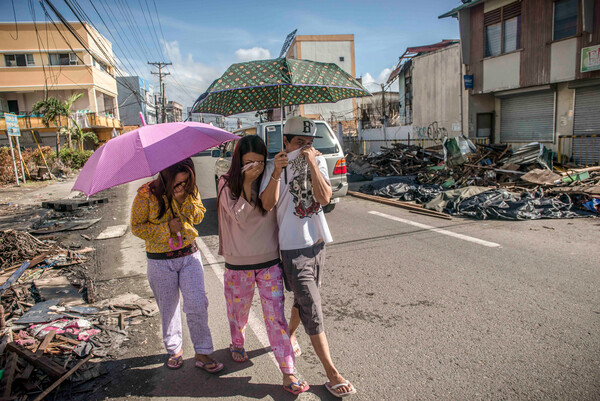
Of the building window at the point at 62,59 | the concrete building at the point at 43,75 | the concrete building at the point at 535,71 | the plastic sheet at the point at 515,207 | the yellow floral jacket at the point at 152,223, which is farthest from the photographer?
the building window at the point at 62,59

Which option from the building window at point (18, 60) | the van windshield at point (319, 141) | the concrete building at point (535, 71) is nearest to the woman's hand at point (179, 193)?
the van windshield at point (319, 141)

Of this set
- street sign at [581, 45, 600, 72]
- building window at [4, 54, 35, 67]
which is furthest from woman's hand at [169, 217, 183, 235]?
building window at [4, 54, 35, 67]

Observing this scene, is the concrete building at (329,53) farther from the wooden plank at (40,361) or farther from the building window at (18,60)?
the wooden plank at (40,361)

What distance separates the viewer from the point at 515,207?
775 centimetres

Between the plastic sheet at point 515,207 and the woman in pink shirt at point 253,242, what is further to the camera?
the plastic sheet at point 515,207

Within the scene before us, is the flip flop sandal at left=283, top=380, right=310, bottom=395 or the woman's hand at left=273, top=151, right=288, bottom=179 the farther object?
the flip flop sandal at left=283, top=380, right=310, bottom=395

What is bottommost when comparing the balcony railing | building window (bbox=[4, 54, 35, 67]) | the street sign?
the street sign

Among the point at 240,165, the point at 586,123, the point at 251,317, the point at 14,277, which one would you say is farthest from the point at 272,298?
the point at 586,123

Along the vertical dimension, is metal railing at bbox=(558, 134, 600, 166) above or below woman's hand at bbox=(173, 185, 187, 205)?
below

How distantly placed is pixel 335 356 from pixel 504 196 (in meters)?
6.74

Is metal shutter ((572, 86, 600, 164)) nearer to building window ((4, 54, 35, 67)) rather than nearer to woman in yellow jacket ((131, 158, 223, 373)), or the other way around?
woman in yellow jacket ((131, 158, 223, 373))

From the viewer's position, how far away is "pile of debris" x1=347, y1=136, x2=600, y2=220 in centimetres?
780

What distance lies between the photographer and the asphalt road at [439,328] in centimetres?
274

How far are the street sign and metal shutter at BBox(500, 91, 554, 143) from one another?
6.04ft
